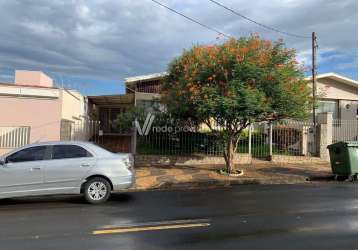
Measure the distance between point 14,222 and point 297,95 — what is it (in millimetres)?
10279

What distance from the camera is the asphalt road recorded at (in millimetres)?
6227

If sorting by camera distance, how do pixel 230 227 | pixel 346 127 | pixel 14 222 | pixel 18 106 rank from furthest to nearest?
pixel 346 127 < pixel 18 106 < pixel 14 222 < pixel 230 227

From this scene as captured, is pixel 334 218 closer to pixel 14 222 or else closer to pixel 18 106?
pixel 14 222

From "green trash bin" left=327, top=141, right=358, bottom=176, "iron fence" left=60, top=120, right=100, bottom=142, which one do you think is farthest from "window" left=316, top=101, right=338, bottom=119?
"iron fence" left=60, top=120, right=100, bottom=142

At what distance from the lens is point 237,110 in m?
13.7

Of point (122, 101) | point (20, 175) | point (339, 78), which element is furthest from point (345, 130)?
point (20, 175)

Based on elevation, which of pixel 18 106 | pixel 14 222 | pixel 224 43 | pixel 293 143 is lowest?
pixel 14 222

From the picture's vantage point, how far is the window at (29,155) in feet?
32.1

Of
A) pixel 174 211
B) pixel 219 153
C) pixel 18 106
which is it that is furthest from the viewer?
pixel 219 153

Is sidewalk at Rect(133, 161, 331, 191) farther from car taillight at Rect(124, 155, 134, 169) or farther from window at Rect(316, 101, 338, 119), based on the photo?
window at Rect(316, 101, 338, 119)

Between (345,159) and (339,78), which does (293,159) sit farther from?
(339,78)

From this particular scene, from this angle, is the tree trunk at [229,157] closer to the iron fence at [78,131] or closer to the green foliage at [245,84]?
the green foliage at [245,84]

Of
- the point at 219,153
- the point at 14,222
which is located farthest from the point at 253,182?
the point at 14,222

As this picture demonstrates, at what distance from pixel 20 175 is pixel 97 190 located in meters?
1.84
